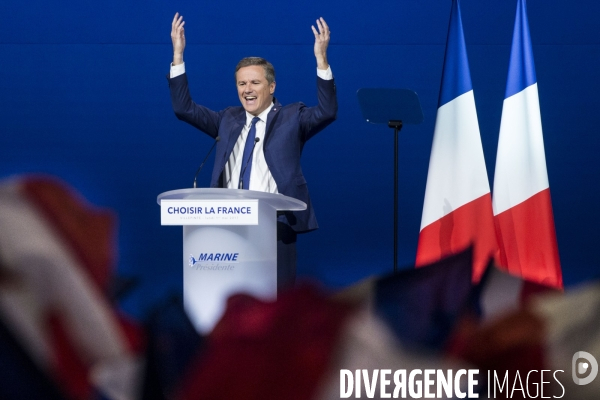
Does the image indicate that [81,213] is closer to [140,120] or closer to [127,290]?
[127,290]

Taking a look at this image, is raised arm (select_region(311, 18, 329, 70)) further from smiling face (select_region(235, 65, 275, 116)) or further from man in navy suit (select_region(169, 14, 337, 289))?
smiling face (select_region(235, 65, 275, 116))

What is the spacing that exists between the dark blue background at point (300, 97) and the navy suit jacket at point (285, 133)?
59.3 inches

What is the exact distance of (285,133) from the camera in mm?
2924

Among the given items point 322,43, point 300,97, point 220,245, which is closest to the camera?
point 220,245

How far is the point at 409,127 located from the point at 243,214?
2586 millimetres

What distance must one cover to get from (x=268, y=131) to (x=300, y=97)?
1.63 meters

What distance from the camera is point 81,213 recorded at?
128cm

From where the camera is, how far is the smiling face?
292 cm

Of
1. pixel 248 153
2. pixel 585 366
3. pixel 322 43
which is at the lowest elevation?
pixel 585 366

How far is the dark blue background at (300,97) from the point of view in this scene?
439cm

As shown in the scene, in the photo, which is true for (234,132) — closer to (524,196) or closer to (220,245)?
(220,245)

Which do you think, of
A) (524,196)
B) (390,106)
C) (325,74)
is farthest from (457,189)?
(325,74)

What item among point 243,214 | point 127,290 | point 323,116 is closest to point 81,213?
point 127,290

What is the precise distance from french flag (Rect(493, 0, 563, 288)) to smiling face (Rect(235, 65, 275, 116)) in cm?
124
